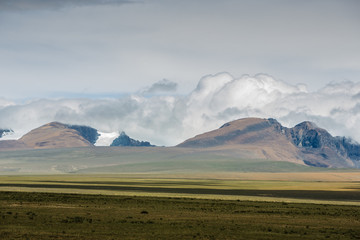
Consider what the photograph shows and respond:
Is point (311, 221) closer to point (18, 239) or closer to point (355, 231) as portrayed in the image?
point (355, 231)

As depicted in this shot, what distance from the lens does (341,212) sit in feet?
251

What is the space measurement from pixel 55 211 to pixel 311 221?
93.1 feet

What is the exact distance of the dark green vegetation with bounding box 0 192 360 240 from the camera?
50.3 metres

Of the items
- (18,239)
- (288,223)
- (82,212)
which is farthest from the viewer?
(82,212)

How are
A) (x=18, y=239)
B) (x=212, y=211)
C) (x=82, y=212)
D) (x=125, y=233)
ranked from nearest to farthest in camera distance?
1. (x=18, y=239)
2. (x=125, y=233)
3. (x=82, y=212)
4. (x=212, y=211)

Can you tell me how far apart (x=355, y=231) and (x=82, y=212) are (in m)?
29.8

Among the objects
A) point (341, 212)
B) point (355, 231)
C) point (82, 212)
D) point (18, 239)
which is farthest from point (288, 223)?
point (18, 239)

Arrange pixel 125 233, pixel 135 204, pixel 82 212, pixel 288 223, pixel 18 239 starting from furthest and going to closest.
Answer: pixel 135 204 → pixel 82 212 → pixel 288 223 → pixel 125 233 → pixel 18 239

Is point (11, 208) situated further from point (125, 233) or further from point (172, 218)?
point (125, 233)

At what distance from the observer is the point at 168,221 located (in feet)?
200

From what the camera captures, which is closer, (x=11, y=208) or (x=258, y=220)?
(x=258, y=220)

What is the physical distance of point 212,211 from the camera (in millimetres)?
73312

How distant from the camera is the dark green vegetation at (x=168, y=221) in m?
50.3

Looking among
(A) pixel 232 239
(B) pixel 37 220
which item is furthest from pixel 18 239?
(A) pixel 232 239
